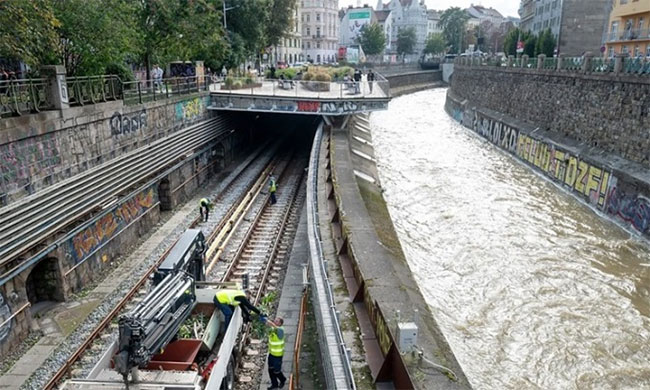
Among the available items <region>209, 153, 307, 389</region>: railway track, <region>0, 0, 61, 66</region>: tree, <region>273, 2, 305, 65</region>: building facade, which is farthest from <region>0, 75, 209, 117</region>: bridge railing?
<region>273, 2, 305, 65</region>: building facade

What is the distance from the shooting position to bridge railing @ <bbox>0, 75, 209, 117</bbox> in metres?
13.6

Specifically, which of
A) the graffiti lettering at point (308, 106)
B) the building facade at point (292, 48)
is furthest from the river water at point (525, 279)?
the building facade at point (292, 48)

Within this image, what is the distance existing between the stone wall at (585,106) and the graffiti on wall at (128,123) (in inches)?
774

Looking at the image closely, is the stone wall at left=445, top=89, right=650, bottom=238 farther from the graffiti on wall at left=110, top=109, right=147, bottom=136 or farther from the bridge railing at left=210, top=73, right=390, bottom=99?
the graffiti on wall at left=110, top=109, right=147, bottom=136

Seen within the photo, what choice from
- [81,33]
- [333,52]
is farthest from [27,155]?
[333,52]

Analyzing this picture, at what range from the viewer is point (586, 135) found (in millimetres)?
25797

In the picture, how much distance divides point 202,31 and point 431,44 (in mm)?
103765

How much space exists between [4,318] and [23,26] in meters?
6.88

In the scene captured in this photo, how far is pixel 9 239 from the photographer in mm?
11922

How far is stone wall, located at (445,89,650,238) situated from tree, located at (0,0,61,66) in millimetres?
Result: 19765

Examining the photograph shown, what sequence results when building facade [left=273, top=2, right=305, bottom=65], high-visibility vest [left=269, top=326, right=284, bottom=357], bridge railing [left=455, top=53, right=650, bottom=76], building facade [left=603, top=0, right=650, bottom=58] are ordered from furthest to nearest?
building facade [left=273, top=2, right=305, bottom=65], building facade [left=603, top=0, right=650, bottom=58], bridge railing [left=455, top=53, right=650, bottom=76], high-visibility vest [left=269, top=326, right=284, bottom=357]

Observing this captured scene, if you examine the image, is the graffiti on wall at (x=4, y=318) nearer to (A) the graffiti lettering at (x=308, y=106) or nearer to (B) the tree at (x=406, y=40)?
(A) the graffiti lettering at (x=308, y=106)

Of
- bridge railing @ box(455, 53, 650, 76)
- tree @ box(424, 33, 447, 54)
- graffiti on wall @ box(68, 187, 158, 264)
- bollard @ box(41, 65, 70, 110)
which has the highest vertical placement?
tree @ box(424, 33, 447, 54)

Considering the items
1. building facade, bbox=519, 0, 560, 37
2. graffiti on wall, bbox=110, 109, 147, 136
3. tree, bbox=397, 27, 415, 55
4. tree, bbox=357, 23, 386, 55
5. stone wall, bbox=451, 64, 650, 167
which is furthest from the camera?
tree, bbox=397, 27, 415, 55
